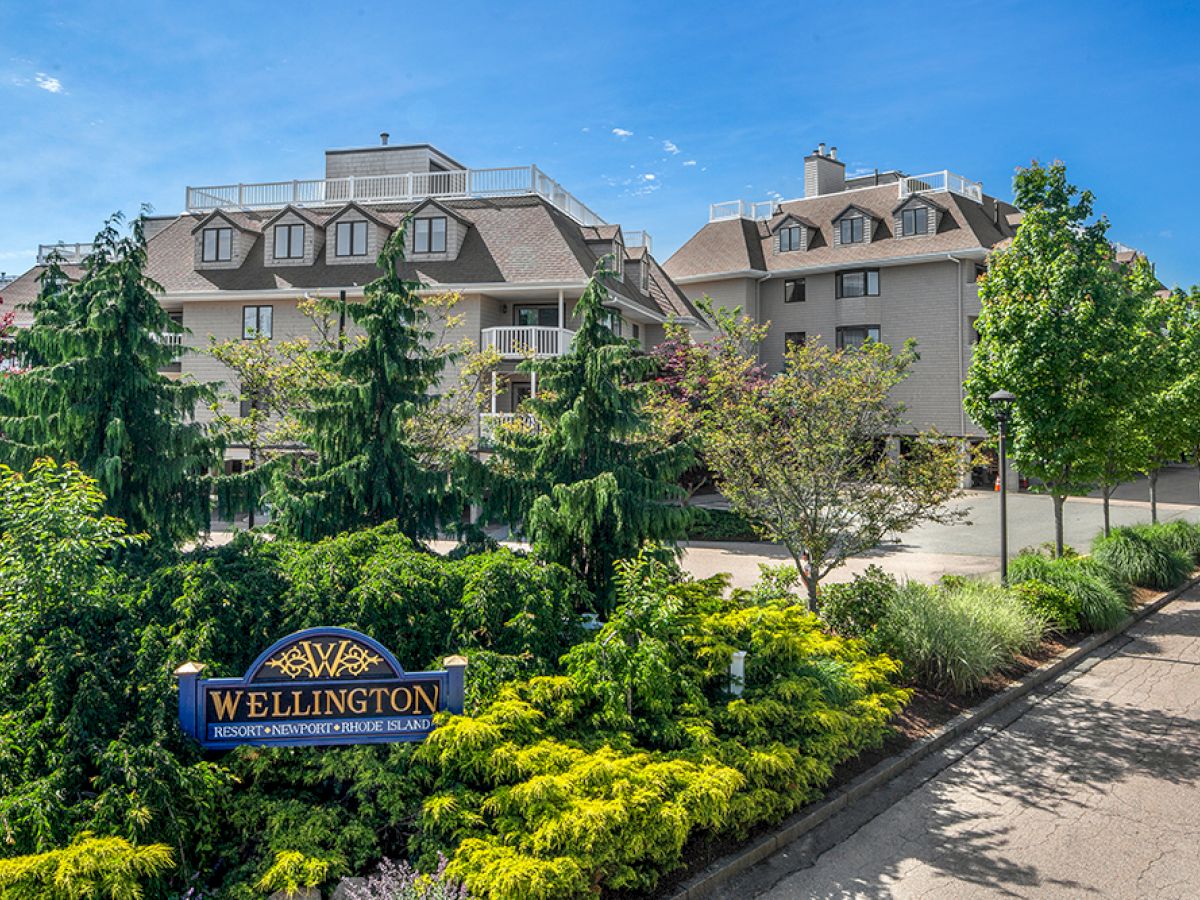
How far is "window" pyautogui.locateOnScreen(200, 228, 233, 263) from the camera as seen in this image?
2967 cm

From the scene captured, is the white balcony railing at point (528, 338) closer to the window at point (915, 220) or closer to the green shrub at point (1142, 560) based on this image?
the green shrub at point (1142, 560)

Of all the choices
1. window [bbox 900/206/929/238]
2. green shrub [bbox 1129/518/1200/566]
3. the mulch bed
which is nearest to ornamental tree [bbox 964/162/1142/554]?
the mulch bed

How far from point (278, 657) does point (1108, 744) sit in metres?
8.20

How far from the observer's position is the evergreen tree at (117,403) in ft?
33.2

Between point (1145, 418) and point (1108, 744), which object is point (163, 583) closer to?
point (1108, 744)

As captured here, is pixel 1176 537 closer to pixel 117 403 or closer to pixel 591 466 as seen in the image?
pixel 591 466

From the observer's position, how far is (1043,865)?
649 cm

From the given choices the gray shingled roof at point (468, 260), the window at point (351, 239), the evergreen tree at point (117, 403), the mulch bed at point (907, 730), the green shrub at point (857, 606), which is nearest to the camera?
the mulch bed at point (907, 730)

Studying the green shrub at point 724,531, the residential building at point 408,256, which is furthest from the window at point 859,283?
the green shrub at point 724,531

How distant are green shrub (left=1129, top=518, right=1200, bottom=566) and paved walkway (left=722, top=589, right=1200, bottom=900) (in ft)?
27.7

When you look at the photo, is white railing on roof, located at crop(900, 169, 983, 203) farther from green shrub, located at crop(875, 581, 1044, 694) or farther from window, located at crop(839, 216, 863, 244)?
green shrub, located at crop(875, 581, 1044, 694)

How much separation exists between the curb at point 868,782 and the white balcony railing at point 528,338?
56.5 feet

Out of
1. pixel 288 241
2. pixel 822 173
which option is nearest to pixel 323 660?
pixel 288 241

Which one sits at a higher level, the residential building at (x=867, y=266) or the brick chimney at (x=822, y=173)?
the brick chimney at (x=822, y=173)
